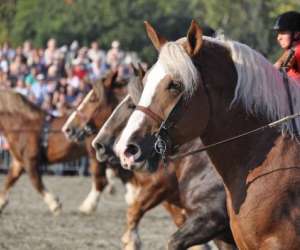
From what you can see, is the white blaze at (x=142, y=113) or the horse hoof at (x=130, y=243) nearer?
the white blaze at (x=142, y=113)

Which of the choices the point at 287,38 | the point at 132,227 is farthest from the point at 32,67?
the point at 287,38

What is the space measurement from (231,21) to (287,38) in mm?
23917

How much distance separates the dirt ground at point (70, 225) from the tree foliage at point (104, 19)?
13.9 meters

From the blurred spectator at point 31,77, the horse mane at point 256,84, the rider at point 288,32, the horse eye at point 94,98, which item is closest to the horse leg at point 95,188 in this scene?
the horse eye at point 94,98

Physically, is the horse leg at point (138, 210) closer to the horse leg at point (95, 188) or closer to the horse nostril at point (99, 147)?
the horse nostril at point (99, 147)

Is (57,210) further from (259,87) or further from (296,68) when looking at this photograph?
(259,87)

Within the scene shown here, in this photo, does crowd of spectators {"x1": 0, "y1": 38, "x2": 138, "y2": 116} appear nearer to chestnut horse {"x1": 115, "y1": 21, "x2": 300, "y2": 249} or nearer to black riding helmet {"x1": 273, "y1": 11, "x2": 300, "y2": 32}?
black riding helmet {"x1": 273, "y1": 11, "x2": 300, "y2": 32}

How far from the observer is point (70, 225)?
1293 centimetres

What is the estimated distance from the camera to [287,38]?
659 centimetres

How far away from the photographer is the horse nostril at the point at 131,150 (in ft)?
17.4

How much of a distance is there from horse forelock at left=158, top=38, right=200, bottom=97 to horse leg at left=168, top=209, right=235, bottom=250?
2.22 m

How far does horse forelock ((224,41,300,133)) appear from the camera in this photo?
5.57 metres

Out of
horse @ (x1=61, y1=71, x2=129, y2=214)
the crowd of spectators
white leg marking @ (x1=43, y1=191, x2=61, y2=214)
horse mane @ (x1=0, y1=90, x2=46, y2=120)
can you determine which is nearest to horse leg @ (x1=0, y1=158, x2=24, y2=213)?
white leg marking @ (x1=43, y1=191, x2=61, y2=214)

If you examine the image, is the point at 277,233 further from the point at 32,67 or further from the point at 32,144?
the point at 32,67
